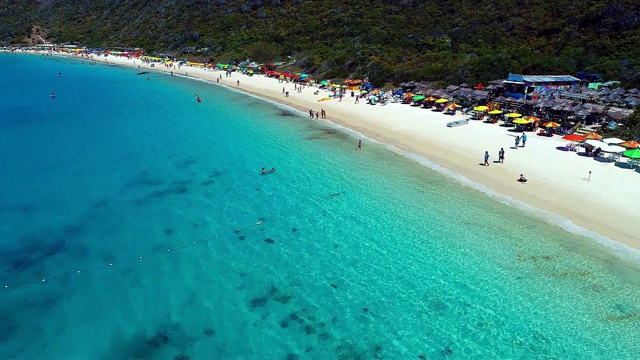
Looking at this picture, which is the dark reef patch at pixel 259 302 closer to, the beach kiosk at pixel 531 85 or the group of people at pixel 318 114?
the group of people at pixel 318 114

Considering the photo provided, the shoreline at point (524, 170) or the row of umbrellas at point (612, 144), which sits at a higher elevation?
the row of umbrellas at point (612, 144)

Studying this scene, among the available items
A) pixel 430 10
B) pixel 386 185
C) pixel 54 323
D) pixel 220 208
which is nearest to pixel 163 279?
pixel 54 323

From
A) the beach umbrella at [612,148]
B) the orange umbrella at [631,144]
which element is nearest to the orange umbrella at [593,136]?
the orange umbrella at [631,144]

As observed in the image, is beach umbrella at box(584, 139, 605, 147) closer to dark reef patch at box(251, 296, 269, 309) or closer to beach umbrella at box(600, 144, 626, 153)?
beach umbrella at box(600, 144, 626, 153)

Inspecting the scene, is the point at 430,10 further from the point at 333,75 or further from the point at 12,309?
the point at 12,309

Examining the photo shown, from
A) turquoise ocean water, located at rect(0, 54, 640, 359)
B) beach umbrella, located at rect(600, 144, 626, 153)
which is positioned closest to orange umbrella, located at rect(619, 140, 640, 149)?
beach umbrella, located at rect(600, 144, 626, 153)

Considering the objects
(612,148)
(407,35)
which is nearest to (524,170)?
(612,148)
